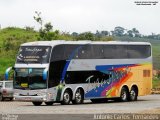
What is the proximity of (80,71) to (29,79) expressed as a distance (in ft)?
11.2

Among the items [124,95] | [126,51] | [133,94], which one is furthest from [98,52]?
[133,94]

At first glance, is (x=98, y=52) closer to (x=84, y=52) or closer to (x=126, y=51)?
(x=84, y=52)

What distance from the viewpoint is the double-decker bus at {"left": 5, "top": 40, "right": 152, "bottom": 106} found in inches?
1549

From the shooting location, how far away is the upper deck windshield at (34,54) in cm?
3916

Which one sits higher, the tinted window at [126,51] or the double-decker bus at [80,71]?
the tinted window at [126,51]

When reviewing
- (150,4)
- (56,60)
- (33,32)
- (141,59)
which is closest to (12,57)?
(33,32)

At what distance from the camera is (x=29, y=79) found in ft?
130

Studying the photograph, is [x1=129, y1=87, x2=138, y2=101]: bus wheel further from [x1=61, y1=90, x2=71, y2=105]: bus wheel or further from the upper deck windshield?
the upper deck windshield

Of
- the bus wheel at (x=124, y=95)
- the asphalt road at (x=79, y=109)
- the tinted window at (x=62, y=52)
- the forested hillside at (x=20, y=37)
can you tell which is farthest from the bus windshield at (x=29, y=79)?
the forested hillside at (x=20, y=37)

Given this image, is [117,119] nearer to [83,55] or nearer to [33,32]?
[83,55]

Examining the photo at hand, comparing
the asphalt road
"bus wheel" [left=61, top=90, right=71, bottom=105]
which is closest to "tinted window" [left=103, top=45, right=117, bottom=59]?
"bus wheel" [left=61, top=90, right=71, bottom=105]

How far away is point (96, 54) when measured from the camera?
42500 mm

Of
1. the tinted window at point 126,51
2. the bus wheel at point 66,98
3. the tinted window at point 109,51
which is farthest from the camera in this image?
the tinted window at point 126,51

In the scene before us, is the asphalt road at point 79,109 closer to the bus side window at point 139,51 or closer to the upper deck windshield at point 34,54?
the upper deck windshield at point 34,54
